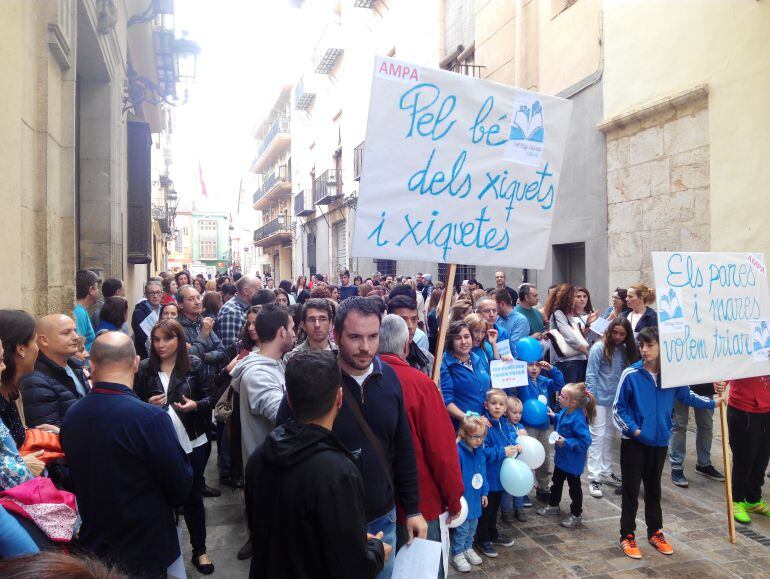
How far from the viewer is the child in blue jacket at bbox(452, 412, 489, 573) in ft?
13.0

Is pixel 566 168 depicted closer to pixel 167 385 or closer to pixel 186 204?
pixel 167 385

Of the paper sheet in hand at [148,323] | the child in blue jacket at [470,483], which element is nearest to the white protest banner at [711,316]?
the child in blue jacket at [470,483]

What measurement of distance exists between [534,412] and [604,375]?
118 cm

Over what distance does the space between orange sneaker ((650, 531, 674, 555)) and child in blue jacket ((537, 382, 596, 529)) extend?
22.9 inches

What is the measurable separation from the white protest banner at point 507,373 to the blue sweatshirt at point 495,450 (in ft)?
1.18

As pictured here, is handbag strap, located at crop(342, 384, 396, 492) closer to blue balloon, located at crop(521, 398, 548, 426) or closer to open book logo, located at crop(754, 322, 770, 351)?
blue balloon, located at crop(521, 398, 548, 426)

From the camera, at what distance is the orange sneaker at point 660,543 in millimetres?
4176

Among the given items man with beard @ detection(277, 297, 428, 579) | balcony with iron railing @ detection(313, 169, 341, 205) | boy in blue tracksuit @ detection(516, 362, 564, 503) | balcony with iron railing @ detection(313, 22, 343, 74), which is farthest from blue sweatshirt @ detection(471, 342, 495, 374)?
balcony with iron railing @ detection(313, 22, 343, 74)

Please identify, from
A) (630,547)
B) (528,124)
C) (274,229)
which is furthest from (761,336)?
(274,229)

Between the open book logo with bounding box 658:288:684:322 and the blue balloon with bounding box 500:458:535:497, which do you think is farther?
the blue balloon with bounding box 500:458:535:497

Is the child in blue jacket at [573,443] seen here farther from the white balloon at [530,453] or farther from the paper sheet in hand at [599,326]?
the paper sheet in hand at [599,326]

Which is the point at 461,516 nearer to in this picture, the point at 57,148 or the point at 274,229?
the point at 57,148

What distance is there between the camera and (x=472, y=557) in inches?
161

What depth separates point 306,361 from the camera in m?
2.05
